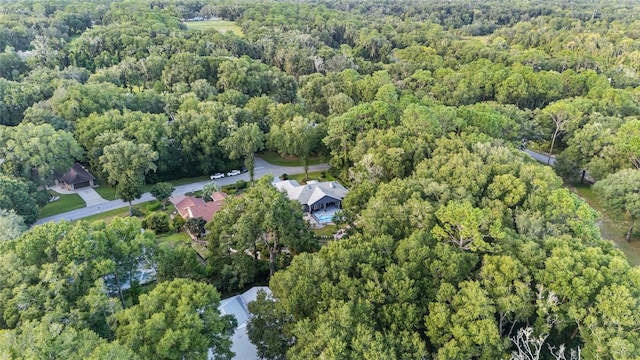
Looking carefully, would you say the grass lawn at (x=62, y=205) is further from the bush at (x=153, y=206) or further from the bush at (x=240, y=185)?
the bush at (x=240, y=185)

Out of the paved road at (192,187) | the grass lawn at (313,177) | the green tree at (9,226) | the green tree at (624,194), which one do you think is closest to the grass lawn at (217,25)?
the paved road at (192,187)

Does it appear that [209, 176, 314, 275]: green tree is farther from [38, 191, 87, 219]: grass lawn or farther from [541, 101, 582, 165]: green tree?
[541, 101, 582, 165]: green tree

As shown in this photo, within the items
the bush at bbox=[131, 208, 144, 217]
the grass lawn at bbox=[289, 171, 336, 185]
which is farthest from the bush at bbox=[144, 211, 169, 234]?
the grass lawn at bbox=[289, 171, 336, 185]

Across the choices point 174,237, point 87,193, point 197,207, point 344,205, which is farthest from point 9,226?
point 344,205

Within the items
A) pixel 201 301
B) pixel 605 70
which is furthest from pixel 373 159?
pixel 605 70

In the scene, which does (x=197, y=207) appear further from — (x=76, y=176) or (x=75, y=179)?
(x=76, y=176)

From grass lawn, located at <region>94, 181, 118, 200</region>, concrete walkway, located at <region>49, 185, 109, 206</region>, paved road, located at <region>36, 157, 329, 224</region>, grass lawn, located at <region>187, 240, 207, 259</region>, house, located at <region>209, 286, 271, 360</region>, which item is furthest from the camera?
grass lawn, located at <region>94, 181, 118, 200</region>
